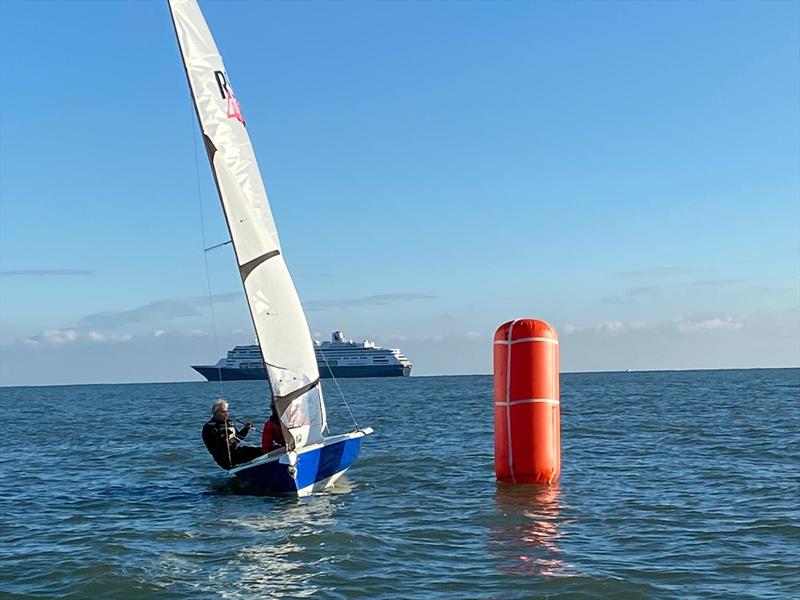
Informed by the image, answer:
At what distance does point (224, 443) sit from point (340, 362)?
117 meters

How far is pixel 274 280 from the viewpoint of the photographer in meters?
15.8

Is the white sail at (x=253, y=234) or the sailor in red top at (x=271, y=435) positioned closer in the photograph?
the white sail at (x=253, y=234)

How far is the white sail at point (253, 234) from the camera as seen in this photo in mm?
15234

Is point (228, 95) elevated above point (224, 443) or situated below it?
above

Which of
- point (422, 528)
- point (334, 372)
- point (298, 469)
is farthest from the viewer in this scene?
point (334, 372)

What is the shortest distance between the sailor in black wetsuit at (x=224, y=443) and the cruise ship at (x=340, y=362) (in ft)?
366

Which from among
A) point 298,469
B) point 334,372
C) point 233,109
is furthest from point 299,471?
point 334,372

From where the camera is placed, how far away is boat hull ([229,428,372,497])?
1445 cm

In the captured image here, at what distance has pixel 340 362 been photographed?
436ft

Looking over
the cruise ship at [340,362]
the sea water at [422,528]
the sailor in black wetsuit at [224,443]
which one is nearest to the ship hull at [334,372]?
the cruise ship at [340,362]

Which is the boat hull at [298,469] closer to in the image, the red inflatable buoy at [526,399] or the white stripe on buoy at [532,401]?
the red inflatable buoy at [526,399]

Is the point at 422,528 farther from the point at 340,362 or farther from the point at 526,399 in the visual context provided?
the point at 340,362

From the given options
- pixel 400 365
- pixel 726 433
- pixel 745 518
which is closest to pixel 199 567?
pixel 745 518

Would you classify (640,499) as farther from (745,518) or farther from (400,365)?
(400,365)
